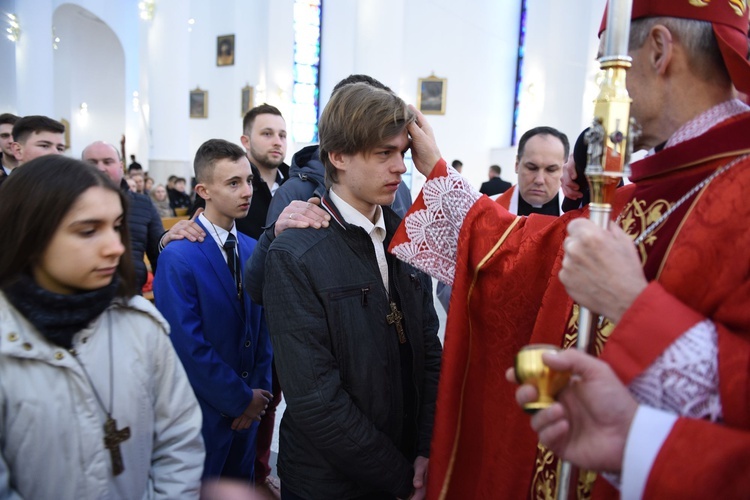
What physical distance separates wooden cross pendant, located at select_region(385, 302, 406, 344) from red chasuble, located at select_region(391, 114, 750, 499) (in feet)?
0.53

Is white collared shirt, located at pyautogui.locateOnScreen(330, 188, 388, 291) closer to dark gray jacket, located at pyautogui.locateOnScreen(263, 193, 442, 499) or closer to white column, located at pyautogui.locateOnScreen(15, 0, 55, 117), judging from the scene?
dark gray jacket, located at pyautogui.locateOnScreen(263, 193, 442, 499)

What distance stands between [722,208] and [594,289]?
0.32 metres

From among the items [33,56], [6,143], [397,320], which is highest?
[33,56]

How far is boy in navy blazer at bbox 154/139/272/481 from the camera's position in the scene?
2.14 m

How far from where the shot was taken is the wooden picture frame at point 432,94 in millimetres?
15062

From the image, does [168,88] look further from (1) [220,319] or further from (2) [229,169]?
(1) [220,319]

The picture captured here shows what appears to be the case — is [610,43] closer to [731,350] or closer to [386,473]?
[731,350]

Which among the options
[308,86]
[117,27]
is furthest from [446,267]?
[117,27]

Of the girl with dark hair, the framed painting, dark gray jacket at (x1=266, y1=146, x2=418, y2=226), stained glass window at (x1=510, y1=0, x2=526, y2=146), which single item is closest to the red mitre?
the girl with dark hair

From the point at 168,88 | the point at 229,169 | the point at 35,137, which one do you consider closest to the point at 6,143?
the point at 35,137

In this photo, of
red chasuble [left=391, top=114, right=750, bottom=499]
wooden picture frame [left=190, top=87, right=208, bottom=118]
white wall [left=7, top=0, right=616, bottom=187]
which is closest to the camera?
red chasuble [left=391, top=114, right=750, bottom=499]

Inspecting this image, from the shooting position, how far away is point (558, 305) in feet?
4.71

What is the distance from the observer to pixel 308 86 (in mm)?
17047

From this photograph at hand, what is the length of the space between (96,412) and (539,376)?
41.7 inches
